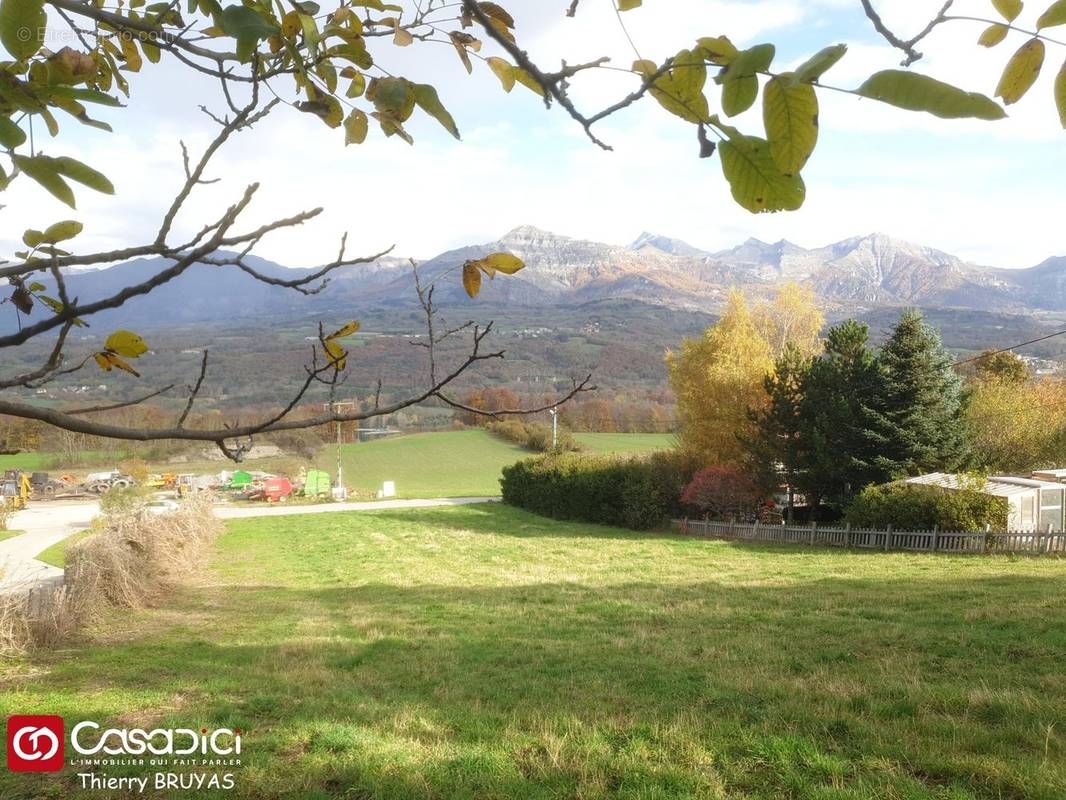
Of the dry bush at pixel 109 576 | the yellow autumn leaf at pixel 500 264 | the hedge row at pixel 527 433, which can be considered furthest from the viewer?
the hedge row at pixel 527 433

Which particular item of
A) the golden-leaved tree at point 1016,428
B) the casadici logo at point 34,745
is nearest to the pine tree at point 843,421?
the golden-leaved tree at point 1016,428

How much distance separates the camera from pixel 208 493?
2438 cm

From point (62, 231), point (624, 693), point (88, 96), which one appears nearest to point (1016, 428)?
point (624, 693)

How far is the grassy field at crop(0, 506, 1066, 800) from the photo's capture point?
12.9 feet

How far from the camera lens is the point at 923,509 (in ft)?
59.2

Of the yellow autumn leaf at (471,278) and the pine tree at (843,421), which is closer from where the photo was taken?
the yellow autumn leaf at (471,278)

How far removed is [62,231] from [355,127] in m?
0.55

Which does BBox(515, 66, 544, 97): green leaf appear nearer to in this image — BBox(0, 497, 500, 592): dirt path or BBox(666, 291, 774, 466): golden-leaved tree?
BBox(0, 497, 500, 592): dirt path

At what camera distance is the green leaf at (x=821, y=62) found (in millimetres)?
621

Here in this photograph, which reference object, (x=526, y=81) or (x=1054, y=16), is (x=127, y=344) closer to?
(x=526, y=81)

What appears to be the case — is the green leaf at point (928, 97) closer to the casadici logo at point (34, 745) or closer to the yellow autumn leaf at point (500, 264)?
the yellow autumn leaf at point (500, 264)

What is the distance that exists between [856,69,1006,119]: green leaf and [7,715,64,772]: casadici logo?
18.2 feet

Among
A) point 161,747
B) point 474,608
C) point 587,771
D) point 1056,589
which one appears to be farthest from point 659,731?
point 1056,589

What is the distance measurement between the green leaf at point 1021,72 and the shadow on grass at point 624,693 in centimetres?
361
